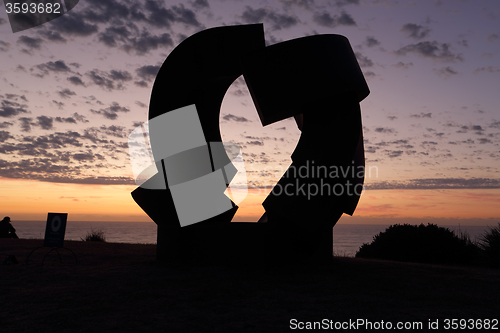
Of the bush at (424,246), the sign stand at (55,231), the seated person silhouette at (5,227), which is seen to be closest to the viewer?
the sign stand at (55,231)

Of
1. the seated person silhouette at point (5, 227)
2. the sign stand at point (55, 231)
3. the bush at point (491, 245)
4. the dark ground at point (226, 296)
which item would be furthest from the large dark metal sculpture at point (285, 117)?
the seated person silhouette at point (5, 227)

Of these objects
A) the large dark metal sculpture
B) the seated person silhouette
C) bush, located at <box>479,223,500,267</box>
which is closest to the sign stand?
the large dark metal sculpture

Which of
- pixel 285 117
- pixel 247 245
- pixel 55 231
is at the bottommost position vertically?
pixel 247 245

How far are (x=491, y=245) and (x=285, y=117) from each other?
299 inches

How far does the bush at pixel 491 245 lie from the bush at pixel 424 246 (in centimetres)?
37

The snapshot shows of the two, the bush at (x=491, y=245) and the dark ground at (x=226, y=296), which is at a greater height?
the bush at (x=491, y=245)

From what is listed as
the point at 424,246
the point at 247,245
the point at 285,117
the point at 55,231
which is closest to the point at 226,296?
the point at 247,245

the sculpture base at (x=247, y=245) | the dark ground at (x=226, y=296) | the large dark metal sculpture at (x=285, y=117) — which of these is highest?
the large dark metal sculpture at (x=285, y=117)

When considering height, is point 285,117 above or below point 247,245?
above

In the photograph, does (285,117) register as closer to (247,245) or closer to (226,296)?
(247,245)

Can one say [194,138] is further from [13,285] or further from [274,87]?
[13,285]

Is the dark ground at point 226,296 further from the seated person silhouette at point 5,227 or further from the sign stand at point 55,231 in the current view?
the seated person silhouette at point 5,227

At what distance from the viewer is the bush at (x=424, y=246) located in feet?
39.6

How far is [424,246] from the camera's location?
12438mm
